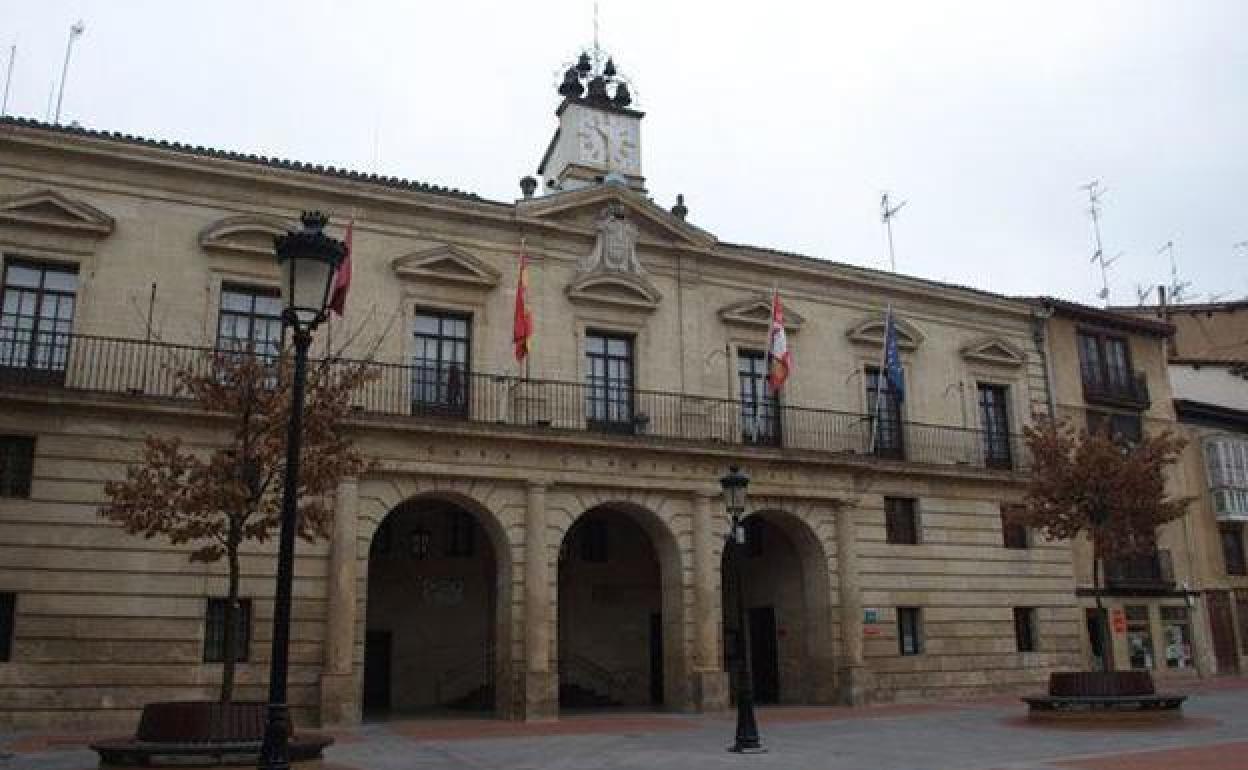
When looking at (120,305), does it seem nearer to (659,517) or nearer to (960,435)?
(659,517)

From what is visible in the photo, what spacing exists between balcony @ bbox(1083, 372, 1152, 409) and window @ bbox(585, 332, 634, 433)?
1357 centimetres

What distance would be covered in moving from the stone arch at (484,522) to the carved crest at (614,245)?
209 inches

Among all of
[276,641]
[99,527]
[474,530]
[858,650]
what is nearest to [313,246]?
[276,641]

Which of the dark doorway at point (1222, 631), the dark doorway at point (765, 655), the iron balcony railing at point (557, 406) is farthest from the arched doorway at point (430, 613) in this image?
the dark doorway at point (1222, 631)

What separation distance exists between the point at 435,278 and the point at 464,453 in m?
3.62

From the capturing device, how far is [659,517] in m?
21.6

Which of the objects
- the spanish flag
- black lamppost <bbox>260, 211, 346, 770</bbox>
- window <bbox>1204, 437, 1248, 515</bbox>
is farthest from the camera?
window <bbox>1204, 437, 1248, 515</bbox>

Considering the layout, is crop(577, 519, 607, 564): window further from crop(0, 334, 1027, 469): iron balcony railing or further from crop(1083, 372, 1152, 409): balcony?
crop(1083, 372, 1152, 409): balcony

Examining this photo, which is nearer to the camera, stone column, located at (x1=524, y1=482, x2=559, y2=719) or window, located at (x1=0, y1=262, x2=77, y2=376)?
window, located at (x1=0, y1=262, x2=77, y2=376)

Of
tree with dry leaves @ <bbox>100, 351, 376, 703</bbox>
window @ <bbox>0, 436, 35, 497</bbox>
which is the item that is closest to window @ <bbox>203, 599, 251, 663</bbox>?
window @ <bbox>0, 436, 35, 497</bbox>

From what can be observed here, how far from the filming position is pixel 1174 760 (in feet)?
41.3

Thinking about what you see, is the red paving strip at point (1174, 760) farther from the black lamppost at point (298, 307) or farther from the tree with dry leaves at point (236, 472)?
the tree with dry leaves at point (236, 472)

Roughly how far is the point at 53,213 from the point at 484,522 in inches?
363

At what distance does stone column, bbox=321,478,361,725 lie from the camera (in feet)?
58.0
